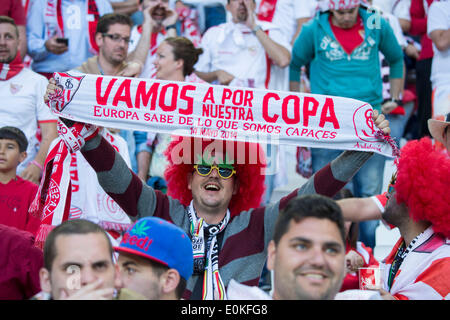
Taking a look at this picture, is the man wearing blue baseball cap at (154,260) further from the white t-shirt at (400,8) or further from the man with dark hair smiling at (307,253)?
the white t-shirt at (400,8)

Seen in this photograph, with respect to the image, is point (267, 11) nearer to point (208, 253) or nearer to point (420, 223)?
point (420, 223)

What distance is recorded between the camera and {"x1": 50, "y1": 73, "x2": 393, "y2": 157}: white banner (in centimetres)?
397

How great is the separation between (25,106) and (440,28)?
3.96 m

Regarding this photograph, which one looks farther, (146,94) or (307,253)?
(146,94)

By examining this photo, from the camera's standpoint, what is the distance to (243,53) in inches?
267

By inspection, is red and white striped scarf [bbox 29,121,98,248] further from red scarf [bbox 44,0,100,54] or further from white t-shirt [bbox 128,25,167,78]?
red scarf [bbox 44,0,100,54]

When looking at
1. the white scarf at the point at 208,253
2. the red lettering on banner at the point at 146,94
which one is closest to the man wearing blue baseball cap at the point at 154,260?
the white scarf at the point at 208,253

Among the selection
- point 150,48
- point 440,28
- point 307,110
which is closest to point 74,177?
point 307,110

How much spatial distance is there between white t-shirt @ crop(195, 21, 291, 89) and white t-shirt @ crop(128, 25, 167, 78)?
1.87 feet

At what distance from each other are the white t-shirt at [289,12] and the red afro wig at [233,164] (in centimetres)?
286

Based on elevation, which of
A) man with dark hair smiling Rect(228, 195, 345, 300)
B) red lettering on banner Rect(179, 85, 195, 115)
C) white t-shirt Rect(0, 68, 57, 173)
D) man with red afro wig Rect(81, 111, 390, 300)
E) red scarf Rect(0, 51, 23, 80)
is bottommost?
man with dark hair smiling Rect(228, 195, 345, 300)

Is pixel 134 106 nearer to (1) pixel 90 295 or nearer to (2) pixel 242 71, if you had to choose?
(1) pixel 90 295

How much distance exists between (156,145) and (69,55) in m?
1.41

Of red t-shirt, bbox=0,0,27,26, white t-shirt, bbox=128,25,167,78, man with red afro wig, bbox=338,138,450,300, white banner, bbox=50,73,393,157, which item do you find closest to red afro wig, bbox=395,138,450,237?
man with red afro wig, bbox=338,138,450,300
